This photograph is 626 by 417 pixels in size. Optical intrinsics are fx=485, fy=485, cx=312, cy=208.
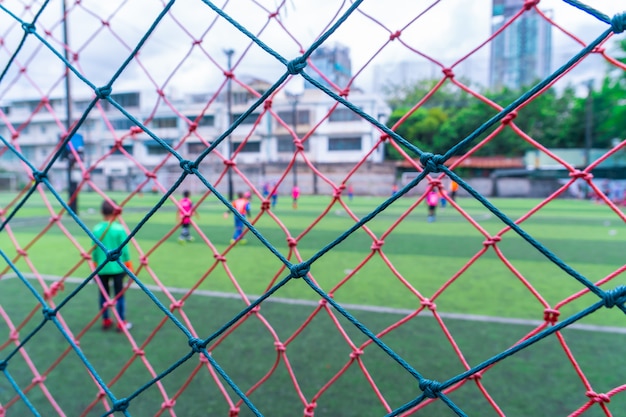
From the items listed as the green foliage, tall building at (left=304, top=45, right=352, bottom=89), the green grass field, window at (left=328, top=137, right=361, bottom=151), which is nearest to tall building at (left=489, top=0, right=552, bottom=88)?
the green foliage

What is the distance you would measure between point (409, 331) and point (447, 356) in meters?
0.47

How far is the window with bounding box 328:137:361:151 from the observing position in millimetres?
24105

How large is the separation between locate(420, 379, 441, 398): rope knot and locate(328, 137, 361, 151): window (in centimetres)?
2293

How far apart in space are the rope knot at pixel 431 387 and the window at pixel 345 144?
75.2ft

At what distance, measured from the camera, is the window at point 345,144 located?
949 inches

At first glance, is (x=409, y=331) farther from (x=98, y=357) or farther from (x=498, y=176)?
(x=498, y=176)

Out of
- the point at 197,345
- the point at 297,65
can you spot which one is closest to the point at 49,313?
the point at 197,345

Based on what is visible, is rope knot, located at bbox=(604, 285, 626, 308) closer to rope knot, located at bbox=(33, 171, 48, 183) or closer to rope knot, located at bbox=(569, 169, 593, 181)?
rope knot, located at bbox=(569, 169, 593, 181)

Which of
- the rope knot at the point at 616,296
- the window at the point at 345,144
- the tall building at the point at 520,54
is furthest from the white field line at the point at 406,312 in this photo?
the tall building at the point at 520,54

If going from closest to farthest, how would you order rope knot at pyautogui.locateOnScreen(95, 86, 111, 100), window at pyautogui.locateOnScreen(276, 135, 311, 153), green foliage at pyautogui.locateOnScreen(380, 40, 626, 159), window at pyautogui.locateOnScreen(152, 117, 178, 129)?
rope knot at pyautogui.locateOnScreen(95, 86, 111, 100) → green foliage at pyautogui.locateOnScreen(380, 40, 626, 159) → window at pyautogui.locateOnScreen(276, 135, 311, 153) → window at pyautogui.locateOnScreen(152, 117, 178, 129)

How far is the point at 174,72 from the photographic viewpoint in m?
1.99

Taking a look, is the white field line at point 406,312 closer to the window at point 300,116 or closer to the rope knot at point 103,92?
the rope knot at point 103,92

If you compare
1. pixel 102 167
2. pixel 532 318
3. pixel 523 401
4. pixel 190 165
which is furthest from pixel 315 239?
pixel 102 167

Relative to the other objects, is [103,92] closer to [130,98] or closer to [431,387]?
[431,387]
